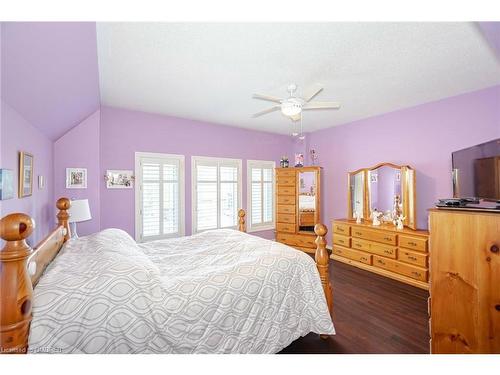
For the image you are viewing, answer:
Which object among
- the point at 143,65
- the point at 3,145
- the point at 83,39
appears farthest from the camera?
the point at 143,65

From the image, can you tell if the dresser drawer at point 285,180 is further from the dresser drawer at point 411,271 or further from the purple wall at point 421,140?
the dresser drawer at point 411,271

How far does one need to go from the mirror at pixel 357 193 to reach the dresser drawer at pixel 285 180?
1138 mm

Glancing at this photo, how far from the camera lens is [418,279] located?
10.2 ft

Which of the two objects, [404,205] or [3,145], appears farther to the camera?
[404,205]

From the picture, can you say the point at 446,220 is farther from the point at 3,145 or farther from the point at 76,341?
the point at 3,145

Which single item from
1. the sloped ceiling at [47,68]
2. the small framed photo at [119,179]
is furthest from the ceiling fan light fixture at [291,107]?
the small framed photo at [119,179]

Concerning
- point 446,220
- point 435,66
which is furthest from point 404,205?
point 446,220

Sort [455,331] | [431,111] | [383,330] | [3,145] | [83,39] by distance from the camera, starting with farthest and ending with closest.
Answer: [431,111]
[383,330]
[83,39]
[3,145]
[455,331]

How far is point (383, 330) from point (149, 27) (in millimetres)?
3334

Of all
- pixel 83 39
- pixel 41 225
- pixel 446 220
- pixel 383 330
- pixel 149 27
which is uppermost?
pixel 149 27

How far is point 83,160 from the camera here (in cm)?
343

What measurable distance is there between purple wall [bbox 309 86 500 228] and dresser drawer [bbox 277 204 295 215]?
85cm

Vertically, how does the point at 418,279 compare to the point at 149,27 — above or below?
below

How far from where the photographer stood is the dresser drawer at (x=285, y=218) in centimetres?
486
